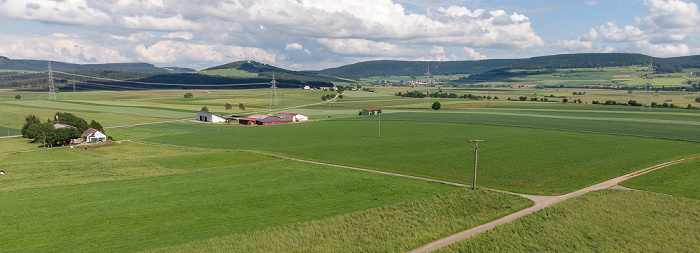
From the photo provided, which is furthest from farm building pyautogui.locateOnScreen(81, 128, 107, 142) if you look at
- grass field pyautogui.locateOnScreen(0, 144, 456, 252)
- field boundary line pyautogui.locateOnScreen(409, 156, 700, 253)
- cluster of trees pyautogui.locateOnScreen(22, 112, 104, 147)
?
field boundary line pyautogui.locateOnScreen(409, 156, 700, 253)

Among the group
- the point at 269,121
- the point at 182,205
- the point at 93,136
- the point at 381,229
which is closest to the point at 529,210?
the point at 381,229

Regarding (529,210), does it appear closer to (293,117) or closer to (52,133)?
(52,133)

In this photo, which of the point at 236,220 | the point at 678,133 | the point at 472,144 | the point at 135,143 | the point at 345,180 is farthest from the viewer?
the point at 135,143

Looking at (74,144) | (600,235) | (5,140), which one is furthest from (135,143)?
(600,235)

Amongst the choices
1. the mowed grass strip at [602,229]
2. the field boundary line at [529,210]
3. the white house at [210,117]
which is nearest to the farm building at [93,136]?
the white house at [210,117]

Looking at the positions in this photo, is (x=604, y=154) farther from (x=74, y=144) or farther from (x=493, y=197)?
(x=74, y=144)

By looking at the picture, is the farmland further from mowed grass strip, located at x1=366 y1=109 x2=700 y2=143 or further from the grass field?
mowed grass strip, located at x1=366 y1=109 x2=700 y2=143
